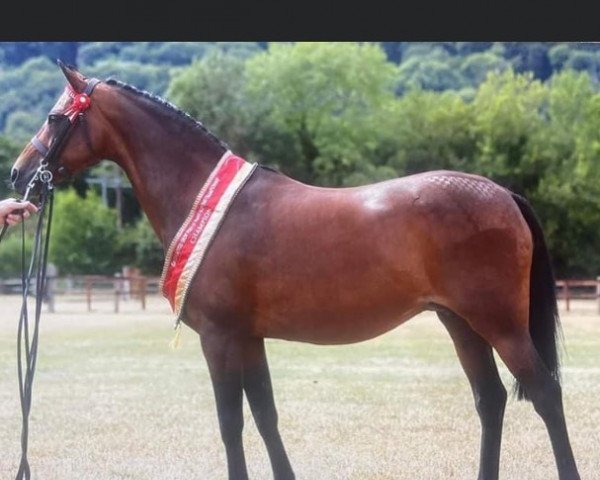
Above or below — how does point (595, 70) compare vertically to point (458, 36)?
above

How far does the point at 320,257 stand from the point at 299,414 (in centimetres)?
385

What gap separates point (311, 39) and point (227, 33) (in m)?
0.48

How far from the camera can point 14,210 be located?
14.6 ft

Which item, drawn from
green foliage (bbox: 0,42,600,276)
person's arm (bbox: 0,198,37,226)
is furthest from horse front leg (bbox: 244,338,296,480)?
green foliage (bbox: 0,42,600,276)

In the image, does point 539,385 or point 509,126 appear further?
point 509,126

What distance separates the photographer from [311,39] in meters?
5.41

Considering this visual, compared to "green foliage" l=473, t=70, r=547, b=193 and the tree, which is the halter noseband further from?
the tree

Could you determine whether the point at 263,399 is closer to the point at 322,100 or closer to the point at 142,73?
the point at 322,100

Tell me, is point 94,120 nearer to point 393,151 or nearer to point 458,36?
point 458,36

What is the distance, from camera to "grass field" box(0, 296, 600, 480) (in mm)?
5949

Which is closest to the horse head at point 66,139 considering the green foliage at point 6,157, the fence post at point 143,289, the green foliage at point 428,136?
the green foliage at point 6,157

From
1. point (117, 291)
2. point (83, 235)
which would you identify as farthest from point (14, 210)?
point (117, 291)

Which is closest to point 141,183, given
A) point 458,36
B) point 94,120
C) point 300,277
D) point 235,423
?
point 94,120

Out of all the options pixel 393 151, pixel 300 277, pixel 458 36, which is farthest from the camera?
pixel 393 151
